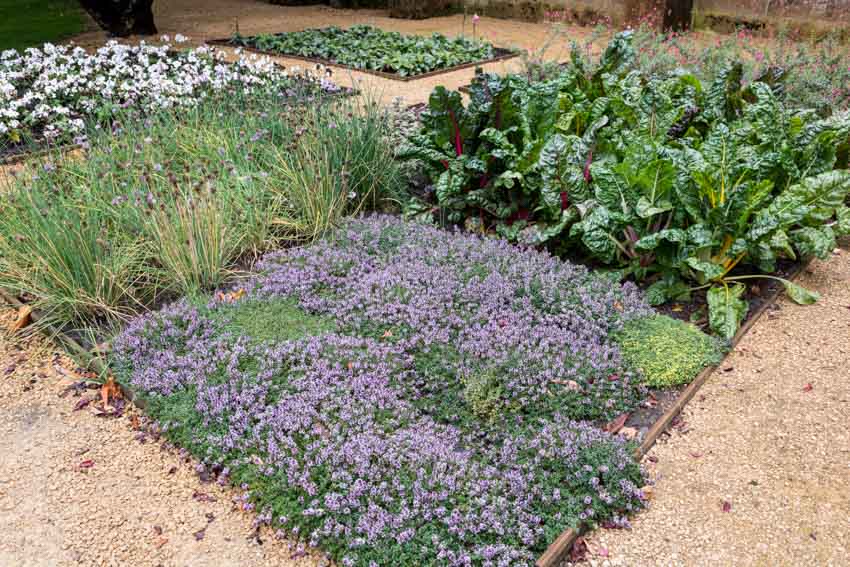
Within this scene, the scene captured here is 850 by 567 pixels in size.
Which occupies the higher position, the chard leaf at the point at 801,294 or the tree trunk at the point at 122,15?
the tree trunk at the point at 122,15

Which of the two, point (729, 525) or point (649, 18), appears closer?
point (729, 525)

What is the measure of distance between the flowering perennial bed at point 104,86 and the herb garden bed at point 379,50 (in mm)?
2192

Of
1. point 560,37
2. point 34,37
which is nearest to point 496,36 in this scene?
point 560,37

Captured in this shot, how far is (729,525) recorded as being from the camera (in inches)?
102

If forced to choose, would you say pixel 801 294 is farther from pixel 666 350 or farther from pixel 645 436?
pixel 645 436

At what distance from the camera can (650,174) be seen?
13.0ft

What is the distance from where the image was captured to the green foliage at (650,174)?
3855 millimetres

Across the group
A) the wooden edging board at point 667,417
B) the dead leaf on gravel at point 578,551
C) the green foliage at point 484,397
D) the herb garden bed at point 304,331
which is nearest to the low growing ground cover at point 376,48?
the herb garden bed at point 304,331

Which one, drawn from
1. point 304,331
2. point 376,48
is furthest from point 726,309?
point 376,48

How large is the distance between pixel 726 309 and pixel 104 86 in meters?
5.60

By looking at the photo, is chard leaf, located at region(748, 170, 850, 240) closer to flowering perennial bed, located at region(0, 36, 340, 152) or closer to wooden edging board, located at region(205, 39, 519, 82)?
flowering perennial bed, located at region(0, 36, 340, 152)

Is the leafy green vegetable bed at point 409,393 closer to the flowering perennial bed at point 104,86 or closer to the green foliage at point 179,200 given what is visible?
the green foliage at point 179,200

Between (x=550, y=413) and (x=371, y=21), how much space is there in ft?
37.4

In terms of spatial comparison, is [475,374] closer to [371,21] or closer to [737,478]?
[737,478]
